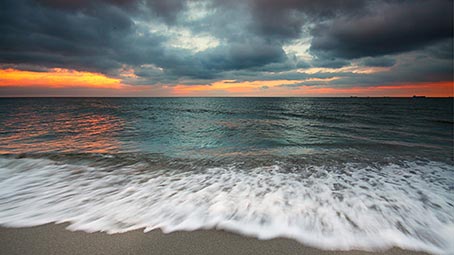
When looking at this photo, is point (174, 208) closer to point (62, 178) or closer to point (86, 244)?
point (86, 244)

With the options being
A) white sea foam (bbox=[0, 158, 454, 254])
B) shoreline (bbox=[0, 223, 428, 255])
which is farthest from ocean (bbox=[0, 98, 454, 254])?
shoreline (bbox=[0, 223, 428, 255])

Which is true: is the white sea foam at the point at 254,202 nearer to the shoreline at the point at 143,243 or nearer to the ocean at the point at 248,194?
the ocean at the point at 248,194

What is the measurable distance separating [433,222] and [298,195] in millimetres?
1977

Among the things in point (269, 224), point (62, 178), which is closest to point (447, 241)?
point (269, 224)

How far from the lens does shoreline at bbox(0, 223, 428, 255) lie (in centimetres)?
245

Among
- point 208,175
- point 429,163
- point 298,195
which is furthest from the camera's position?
point 429,163

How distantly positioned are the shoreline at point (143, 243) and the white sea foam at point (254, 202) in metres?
0.13

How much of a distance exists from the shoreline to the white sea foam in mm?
128

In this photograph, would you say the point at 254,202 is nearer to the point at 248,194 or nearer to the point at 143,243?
the point at 248,194

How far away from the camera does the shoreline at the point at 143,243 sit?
245 centimetres

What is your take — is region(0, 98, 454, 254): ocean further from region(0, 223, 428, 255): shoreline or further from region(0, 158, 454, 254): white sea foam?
region(0, 223, 428, 255): shoreline

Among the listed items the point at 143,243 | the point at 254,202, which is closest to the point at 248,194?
the point at 254,202

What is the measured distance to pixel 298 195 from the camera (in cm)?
410

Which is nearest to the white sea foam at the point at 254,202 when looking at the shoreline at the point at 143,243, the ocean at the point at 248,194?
the ocean at the point at 248,194
